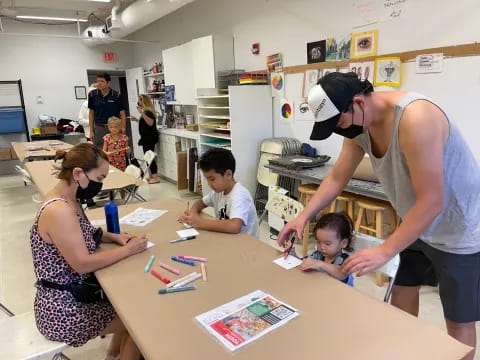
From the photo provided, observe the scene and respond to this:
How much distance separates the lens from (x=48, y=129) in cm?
798

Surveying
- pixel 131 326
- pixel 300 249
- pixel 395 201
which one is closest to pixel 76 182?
pixel 131 326

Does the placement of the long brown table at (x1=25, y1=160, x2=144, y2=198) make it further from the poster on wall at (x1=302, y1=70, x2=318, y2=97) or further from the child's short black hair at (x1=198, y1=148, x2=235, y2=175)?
the poster on wall at (x1=302, y1=70, x2=318, y2=97)

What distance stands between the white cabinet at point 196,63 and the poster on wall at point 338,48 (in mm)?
1771

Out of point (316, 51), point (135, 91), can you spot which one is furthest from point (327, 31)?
point (135, 91)

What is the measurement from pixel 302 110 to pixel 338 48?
82 cm

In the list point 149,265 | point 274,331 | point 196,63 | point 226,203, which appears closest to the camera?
point 274,331

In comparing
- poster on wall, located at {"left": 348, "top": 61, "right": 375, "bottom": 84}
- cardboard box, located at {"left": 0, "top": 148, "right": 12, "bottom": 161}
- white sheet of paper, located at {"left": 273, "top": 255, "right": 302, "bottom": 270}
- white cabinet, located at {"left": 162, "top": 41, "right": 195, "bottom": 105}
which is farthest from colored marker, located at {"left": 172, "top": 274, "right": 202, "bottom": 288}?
cardboard box, located at {"left": 0, "top": 148, "right": 12, "bottom": 161}

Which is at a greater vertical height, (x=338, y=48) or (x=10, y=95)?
(x=338, y=48)

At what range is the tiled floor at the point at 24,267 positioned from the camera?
7.64 feet

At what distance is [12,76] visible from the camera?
312 inches

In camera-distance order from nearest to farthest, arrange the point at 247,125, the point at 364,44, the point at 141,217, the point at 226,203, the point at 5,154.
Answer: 1. the point at 226,203
2. the point at 141,217
3. the point at 364,44
4. the point at 247,125
5. the point at 5,154

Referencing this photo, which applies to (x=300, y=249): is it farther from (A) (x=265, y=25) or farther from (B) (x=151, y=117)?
(B) (x=151, y=117)

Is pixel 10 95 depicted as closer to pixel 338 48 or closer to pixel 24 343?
pixel 338 48

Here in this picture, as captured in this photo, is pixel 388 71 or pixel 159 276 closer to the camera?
pixel 159 276
